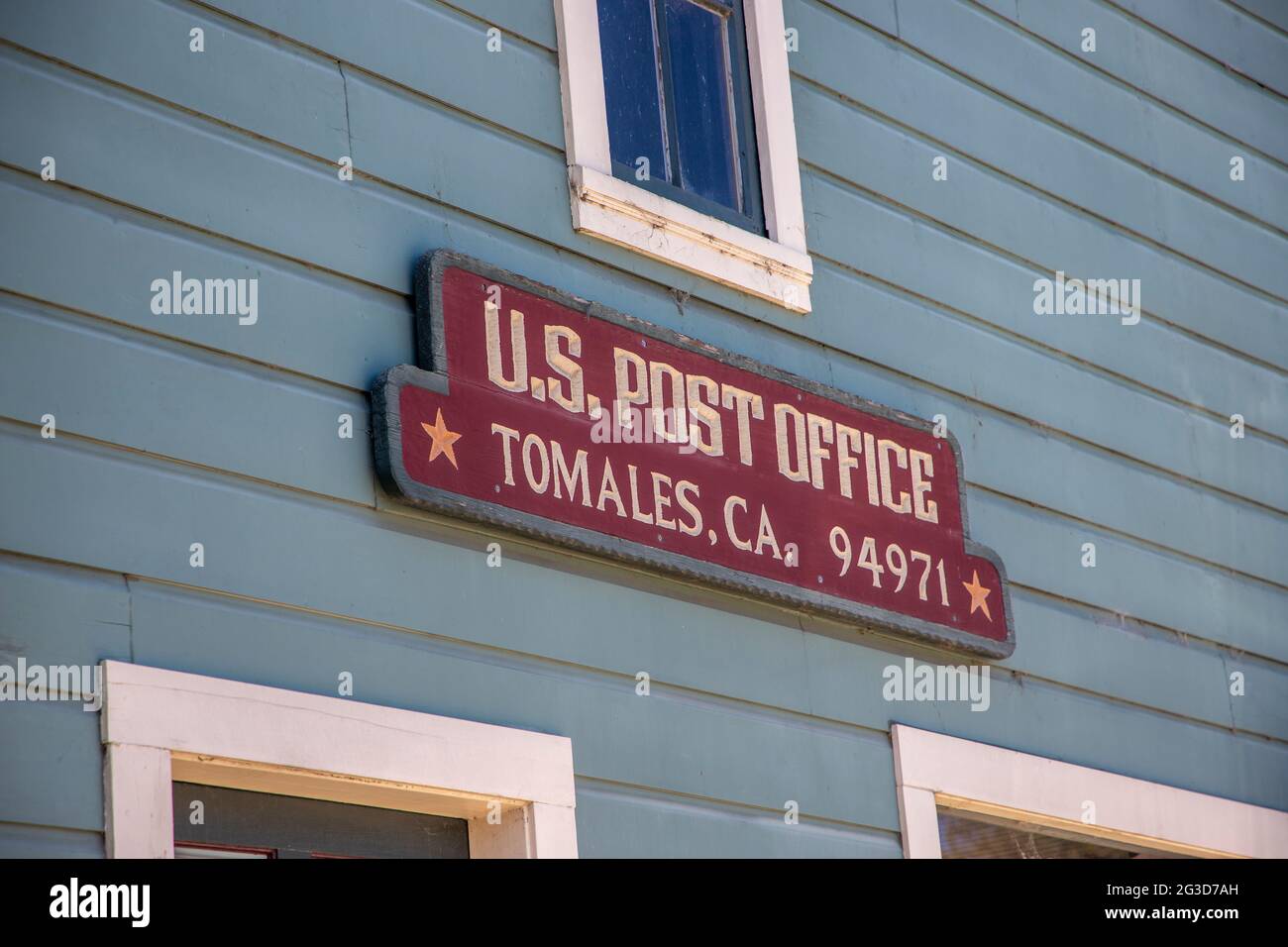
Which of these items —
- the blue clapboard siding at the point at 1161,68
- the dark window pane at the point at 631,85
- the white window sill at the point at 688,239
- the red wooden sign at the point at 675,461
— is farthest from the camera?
the blue clapboard siding at the point at 1161,68

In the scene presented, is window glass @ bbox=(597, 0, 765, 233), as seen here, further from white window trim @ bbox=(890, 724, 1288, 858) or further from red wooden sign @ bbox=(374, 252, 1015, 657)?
white window trim @ bbox=(890, 724, 1288, 858)

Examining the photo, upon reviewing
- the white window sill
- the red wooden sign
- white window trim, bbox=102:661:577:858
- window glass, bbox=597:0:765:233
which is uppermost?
window glass, bbox=597:0:765:233

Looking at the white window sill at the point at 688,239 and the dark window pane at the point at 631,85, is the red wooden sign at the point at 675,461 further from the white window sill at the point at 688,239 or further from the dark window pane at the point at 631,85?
the dark window pane at the point at 631,85

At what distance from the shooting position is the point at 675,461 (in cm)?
491

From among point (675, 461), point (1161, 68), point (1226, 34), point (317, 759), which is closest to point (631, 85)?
point (675, 461)

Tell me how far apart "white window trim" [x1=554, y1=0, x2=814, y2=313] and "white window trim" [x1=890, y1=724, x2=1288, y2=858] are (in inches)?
50.8

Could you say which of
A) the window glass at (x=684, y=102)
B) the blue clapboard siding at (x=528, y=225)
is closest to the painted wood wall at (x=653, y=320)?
the blue clapboard siding at (x=528, y=225)

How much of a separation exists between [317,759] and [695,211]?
193 cm

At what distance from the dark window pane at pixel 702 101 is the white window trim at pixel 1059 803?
1.57 meters

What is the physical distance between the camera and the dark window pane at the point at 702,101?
5.41 m

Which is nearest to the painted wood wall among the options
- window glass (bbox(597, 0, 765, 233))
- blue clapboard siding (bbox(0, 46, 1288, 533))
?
blue clapboard siding (bbox(0, 46, 1288, 533))

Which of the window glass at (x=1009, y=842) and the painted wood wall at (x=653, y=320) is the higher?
the painted wood wall at (x=653, y=320)

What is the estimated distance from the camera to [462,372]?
4.52m

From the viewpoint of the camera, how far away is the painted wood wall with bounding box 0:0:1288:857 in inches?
156
